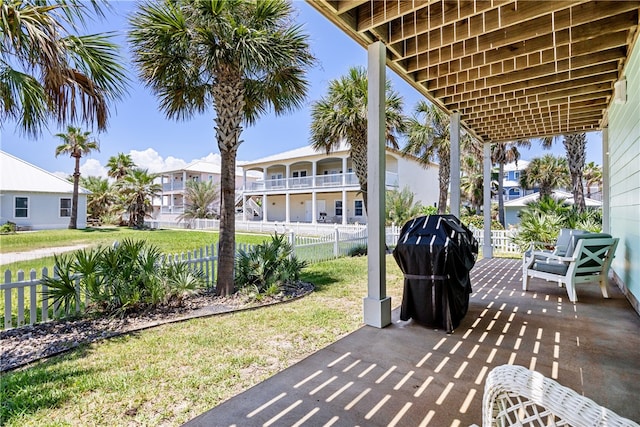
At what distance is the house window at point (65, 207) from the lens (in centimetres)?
2144

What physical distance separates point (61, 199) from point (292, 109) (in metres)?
21.9

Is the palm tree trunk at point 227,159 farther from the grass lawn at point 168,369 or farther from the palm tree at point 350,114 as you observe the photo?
the palm tree at point 350,114

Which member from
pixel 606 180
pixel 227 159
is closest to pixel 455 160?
pixel 606 180

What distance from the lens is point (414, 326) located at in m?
3.94

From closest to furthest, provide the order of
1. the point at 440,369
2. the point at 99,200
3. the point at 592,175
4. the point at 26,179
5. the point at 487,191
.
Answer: the point at 440,369, the point at 487,191, the point at 26,179, the point at 99,200, the point at 592,175

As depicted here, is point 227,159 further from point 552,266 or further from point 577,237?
point 577,237

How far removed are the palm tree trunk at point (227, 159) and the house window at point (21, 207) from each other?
20.7 m

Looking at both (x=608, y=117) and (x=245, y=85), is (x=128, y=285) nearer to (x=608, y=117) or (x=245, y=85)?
(x=245, y=85)

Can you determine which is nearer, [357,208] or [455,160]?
[455,160]

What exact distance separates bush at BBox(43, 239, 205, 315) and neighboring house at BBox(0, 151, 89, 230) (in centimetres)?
1984

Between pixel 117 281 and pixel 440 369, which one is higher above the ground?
pixel 117 281

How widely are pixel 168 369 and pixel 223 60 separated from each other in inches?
183

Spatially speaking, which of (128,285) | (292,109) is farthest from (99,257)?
(292,109)

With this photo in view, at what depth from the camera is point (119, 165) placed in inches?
1120
